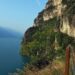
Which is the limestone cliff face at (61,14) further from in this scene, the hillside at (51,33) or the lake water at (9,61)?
the lake water at (9,61)

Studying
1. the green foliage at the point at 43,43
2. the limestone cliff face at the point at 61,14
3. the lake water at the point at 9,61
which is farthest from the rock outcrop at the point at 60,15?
the lake water at the point at 9,61

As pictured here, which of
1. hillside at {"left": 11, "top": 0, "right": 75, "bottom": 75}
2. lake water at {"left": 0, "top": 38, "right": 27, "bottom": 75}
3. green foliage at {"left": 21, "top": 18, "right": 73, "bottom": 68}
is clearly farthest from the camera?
green foliage at {"left": 21, "top": 18, "right": 73, "bottom": 68}

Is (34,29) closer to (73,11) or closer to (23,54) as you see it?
(23,54)

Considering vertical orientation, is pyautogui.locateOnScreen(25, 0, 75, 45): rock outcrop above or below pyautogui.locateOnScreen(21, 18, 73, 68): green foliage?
above

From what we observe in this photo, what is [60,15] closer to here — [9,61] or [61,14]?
[61,14]

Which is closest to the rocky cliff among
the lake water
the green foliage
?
the green foliage

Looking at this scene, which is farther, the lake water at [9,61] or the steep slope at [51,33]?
the steep slope at [51,33]

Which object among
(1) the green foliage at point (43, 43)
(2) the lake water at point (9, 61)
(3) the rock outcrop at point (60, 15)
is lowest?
(2) the lake water at point (9, 61)

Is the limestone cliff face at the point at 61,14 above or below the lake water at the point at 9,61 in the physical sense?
above

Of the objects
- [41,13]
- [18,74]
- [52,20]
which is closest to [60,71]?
[18,74]

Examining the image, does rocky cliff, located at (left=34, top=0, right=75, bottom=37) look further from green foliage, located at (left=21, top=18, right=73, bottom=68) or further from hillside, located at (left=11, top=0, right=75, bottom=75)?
green foliage, located at (left=21, top=18, right=73, bottom=68)
